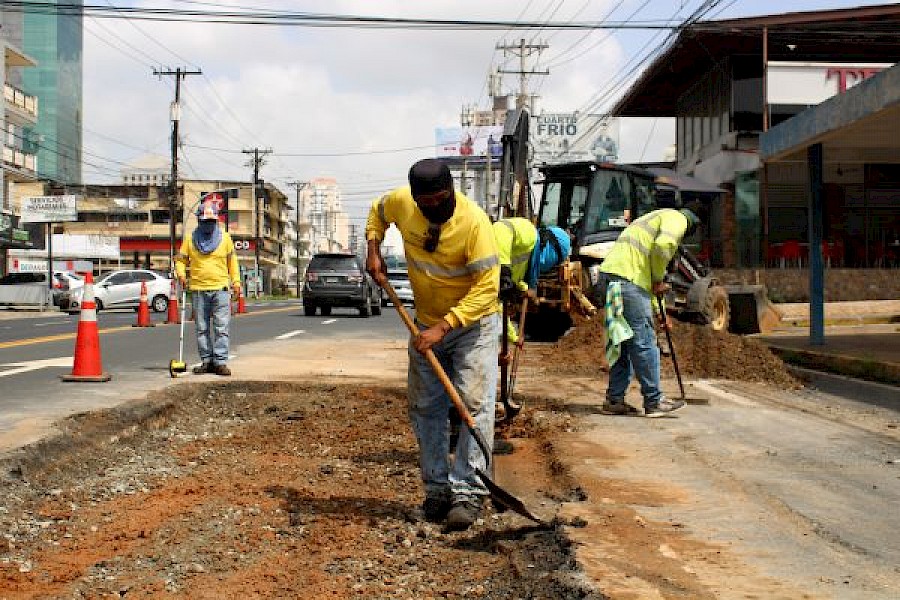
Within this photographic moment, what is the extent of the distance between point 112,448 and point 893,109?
9.39m

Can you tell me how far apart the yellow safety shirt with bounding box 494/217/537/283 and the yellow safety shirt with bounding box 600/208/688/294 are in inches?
79.4

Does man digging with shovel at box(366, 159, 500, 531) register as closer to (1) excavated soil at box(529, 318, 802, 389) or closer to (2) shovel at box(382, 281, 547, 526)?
(2) shovel at box(382, 281, 547, 526)

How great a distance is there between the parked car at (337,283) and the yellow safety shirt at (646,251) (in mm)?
19782

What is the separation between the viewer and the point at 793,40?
2930 centimetres

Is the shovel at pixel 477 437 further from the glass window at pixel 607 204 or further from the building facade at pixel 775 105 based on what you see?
the building facade at pixel 775 105

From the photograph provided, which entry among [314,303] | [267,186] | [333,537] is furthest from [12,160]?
Result: [333,537]

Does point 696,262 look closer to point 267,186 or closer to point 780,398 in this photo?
point 780,398

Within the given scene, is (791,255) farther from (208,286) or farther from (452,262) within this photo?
(452,262)

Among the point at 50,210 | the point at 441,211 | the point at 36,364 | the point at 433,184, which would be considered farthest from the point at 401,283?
the point at 433,184

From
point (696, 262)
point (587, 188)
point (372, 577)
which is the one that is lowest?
point (372, 577)

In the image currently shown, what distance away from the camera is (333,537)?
448 centimetres

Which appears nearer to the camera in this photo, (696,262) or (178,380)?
(178,380)

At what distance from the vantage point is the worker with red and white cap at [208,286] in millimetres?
11031

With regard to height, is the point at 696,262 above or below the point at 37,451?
above
